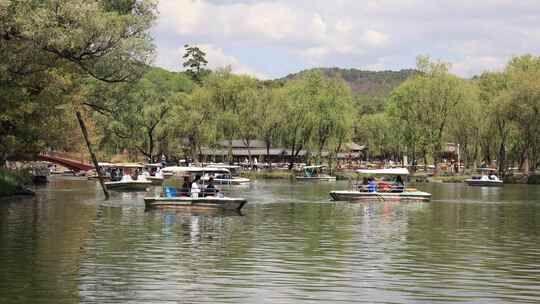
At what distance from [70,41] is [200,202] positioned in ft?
43.8

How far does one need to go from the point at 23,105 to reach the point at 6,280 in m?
26.7

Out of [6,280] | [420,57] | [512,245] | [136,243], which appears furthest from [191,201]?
[420,57]

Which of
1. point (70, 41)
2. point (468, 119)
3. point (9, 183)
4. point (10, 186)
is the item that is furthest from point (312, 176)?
point (70, 41)

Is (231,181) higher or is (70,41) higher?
(70,41)

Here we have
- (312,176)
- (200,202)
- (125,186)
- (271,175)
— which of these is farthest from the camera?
(271,175)

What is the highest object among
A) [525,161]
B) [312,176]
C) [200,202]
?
[525,161]

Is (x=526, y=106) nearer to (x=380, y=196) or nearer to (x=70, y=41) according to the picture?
(x=380, y=196)

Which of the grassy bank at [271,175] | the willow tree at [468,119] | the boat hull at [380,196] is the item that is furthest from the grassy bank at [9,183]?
the willow tree at [468,119]

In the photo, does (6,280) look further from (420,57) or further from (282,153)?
(282,153)

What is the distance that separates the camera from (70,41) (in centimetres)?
3853

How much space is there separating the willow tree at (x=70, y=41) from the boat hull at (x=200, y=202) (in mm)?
7764

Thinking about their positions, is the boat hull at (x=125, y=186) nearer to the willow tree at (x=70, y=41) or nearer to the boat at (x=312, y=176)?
the willow tree at (x=70, y=41)

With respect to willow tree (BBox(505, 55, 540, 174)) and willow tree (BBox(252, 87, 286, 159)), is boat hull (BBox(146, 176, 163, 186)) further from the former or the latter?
willow tree (BBox(505, 55, 540, 174))

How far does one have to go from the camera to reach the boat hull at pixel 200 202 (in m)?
47.7
